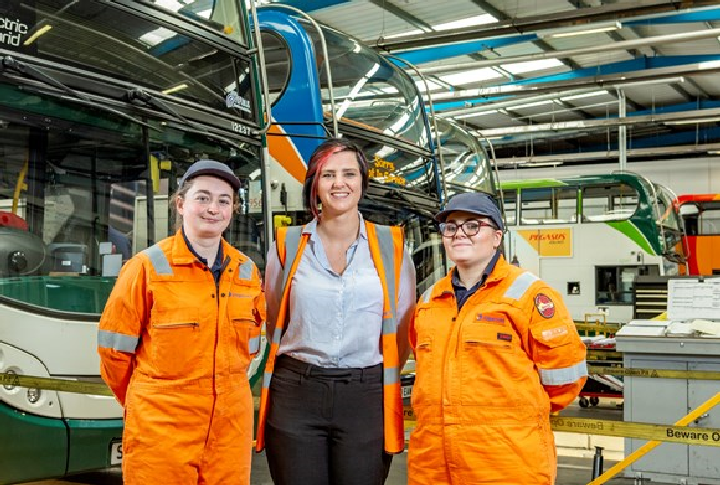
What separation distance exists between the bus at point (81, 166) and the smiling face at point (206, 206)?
5.14ft

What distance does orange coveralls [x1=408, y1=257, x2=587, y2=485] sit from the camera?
107 inches

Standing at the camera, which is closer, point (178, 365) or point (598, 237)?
point (178, 365)

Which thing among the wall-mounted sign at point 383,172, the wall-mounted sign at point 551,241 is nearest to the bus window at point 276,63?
the wall-mounted sign at point 383,172

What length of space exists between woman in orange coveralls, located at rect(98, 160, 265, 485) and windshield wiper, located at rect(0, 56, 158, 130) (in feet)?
5.14

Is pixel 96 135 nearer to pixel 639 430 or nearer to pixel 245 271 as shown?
pixel 245 271

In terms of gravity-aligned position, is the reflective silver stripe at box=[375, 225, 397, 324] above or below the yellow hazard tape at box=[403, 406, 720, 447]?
above

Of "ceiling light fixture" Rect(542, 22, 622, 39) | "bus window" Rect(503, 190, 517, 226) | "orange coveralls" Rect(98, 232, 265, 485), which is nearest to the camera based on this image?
"orange coveralls" Rect(98, 232, 265, 485)

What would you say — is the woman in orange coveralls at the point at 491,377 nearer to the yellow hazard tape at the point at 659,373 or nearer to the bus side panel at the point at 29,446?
the bus side panel at the point at 29,446

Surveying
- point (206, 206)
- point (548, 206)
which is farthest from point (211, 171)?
point (548, 206)

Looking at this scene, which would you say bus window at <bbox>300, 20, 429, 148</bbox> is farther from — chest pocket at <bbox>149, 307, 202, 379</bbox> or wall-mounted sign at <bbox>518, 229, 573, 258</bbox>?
wall-mounted sign at <bbox>518, 229, 573, 258</bbox>

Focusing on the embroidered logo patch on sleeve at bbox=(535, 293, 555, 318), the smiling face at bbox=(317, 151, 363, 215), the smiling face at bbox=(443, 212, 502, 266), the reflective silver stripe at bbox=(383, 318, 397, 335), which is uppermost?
the smiling face at bbox=(317, 151, 363, 215)

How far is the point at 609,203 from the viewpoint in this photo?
15.9 m

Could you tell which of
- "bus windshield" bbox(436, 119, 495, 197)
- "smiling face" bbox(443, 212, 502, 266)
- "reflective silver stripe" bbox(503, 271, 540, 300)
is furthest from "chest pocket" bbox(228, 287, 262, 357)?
"bus windshield" bbox(436, 119, 495, 197)

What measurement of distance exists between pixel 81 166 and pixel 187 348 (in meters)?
2.14
